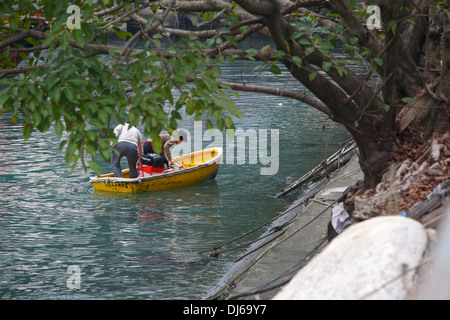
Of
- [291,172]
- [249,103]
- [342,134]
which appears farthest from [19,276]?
[249,103]

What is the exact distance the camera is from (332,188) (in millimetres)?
11289

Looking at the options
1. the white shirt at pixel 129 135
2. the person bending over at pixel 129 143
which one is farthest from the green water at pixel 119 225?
the white shirt at pixel 129 135

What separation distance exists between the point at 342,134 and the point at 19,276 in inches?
510

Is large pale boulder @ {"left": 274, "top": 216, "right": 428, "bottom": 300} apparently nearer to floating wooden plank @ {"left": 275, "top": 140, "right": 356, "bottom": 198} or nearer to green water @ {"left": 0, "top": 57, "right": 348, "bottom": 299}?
green water @ {"left": 0, "top": 57, "right": 348, "bottom": 299}

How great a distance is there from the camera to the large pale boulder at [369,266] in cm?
407

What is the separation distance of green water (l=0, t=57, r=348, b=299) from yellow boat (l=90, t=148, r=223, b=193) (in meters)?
0.19

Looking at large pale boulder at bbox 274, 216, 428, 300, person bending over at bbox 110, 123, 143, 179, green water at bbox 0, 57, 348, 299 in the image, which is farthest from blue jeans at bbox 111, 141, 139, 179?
large pale boulder at bbox 274, 216, 428, 300

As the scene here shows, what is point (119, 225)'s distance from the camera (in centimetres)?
1153

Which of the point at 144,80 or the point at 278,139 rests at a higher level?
the point at 144,80

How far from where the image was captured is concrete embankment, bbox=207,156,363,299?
23.5 feet

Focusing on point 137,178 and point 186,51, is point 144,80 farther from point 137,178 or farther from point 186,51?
point 137,178

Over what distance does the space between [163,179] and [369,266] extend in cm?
978

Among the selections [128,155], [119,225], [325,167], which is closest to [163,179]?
[128,155]

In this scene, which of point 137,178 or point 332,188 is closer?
point 332,188
